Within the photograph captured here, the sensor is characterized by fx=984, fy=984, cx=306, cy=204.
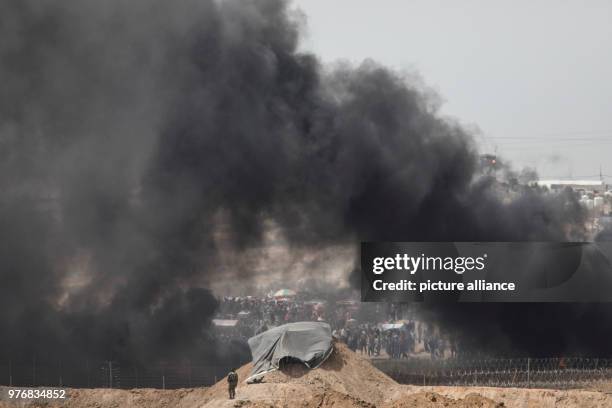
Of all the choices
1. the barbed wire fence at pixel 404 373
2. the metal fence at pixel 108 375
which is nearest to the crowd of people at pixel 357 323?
the barbed wire fence at pixel 404 373

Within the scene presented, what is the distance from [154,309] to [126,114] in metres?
12.0

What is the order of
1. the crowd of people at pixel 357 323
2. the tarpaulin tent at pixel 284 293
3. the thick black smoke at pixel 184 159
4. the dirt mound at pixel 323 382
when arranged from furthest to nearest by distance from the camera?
the tarpaulin tent at pixel 284 293 < the thick black smoke at pixel 184 159 < the crowd of people at pixel 357 323 < the dirt mound at pixel 323 382

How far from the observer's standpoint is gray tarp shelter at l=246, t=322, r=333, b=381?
39188 mm

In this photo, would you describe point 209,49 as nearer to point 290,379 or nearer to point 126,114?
point 126,114

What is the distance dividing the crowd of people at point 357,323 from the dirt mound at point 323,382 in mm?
10632

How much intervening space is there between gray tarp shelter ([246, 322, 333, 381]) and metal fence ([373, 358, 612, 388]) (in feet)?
23.0

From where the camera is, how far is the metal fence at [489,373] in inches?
1779

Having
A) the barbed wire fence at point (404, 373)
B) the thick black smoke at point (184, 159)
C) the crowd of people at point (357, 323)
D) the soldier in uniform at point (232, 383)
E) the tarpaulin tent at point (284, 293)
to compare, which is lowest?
the soldier in uniform at point (232, 383)

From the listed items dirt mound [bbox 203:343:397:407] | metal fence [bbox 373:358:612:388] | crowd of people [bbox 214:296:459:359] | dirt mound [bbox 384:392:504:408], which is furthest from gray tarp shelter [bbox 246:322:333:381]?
crowd of people [bbox 214:296:459:359]

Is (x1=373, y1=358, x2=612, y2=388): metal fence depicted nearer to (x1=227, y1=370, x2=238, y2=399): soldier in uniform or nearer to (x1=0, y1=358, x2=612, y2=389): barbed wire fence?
(x1=0, y1=358, x2=612, y2=389): barbed wire fence

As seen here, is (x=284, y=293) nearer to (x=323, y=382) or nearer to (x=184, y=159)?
(x=184, y=159)

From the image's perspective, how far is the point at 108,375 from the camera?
47.6 meters

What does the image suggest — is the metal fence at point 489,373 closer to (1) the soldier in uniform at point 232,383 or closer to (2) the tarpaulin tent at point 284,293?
(1) the soldier in uniform at point 232,383

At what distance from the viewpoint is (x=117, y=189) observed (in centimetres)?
5816
